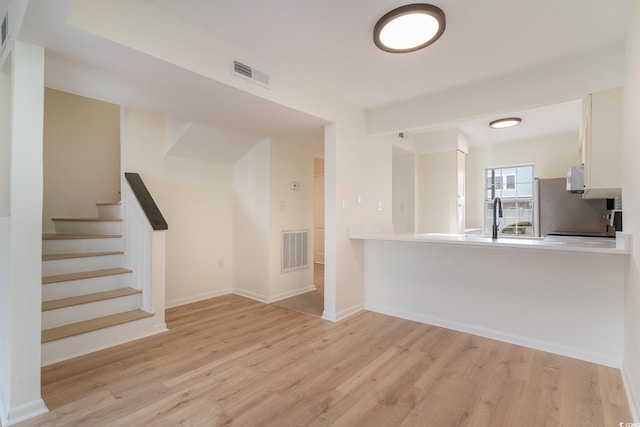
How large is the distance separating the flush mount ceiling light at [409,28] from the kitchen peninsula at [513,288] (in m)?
1.67

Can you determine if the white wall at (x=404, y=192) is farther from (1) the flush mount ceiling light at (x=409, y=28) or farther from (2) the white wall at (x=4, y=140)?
(2) the white wall at (x=4, y=140)

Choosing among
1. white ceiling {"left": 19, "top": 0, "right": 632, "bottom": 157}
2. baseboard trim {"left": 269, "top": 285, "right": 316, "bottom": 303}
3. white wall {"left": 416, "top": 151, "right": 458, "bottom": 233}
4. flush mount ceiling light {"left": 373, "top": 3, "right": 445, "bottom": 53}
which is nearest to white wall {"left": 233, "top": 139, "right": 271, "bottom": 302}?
baseboard trim {"left": 269, "top": 285, "right": 316, "bottom": 303}

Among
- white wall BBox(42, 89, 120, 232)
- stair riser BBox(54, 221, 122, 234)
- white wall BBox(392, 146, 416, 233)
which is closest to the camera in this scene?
stair riser BBox(54, 221, 122, 234)

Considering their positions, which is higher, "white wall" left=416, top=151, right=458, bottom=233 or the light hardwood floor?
"white wall" left=416, top=151, right=458, bottom=233

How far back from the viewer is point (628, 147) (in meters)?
1.84

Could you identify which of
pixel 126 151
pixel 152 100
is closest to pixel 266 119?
pixel 152 100

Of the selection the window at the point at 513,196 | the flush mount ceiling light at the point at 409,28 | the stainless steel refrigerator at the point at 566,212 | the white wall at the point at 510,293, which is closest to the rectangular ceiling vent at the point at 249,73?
the flush mount ceiling light at the point at 409,28

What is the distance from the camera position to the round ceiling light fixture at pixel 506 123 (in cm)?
407

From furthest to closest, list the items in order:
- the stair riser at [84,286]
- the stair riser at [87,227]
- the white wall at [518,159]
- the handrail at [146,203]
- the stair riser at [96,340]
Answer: the white wall at [518,159], the stair riser at [87,227], the handrail at [146,203], the stair riser at [84,286], the stair riser at [96,340]

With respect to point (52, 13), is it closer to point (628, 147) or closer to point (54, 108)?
point (54, 108)

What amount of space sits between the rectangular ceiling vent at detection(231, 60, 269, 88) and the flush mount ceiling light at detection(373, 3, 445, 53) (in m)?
0.94

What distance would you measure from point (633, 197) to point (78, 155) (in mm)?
5475

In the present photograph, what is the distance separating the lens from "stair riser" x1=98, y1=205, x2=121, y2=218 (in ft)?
11.5

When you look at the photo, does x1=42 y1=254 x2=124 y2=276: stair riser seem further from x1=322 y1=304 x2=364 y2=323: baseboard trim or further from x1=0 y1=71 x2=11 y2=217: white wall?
x1=322 y1=304 x2=364 y2=323: baseboard trim
